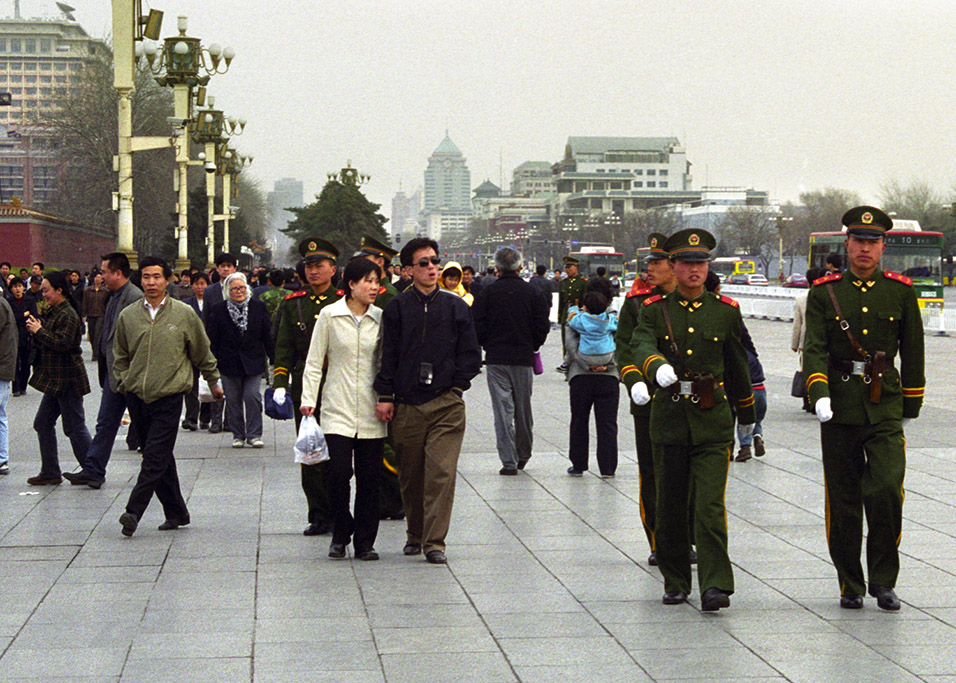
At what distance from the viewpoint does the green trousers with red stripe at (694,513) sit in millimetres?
6305

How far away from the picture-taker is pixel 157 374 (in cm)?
841

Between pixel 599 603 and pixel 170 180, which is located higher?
pixel 170 180

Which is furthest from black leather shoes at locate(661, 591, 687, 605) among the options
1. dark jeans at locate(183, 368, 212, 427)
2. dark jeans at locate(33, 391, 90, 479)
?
dark jeans at locate(183, 368, 212, 427)

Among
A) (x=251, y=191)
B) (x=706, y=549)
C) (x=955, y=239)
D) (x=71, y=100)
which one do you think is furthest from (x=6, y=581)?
(x=251, y=191)

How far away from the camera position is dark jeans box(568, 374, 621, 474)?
11.0m

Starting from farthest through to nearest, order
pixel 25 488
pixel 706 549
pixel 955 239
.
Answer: pixel 955 239, pixel 25 488, pixel 706 549

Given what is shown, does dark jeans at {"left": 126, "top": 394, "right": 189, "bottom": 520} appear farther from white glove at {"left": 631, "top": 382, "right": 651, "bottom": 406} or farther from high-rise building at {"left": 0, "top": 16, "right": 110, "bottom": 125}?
high-rise building at {"left": 0, "top": 16, "right": 110, "bottom": 125}

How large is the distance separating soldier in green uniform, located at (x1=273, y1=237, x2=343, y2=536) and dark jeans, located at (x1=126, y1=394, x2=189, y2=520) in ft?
2.31

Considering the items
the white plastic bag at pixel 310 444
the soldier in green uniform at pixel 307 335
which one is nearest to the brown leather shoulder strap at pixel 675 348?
the white plastic bag at pixel 310 444

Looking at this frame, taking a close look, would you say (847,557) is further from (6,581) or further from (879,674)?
(6,581)

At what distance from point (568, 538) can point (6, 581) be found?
128 inches

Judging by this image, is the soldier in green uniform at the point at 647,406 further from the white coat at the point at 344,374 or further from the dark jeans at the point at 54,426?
Answer: the dark jeans at the point at 54,426

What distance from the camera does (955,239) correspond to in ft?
298

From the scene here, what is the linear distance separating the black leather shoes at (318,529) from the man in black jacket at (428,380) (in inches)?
38.3
